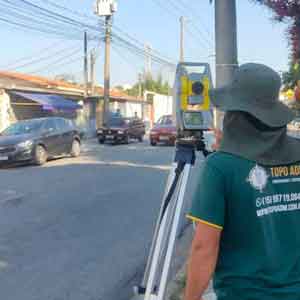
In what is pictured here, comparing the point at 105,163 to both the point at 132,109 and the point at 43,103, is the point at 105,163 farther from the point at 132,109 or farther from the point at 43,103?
the point at 132,109

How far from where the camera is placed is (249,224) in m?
1.86

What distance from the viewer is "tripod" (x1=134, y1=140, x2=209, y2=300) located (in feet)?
8.30

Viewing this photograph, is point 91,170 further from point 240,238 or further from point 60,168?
point 240,238

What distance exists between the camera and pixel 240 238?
1.87 metres

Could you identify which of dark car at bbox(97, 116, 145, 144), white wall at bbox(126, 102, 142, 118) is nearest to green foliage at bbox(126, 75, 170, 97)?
white wall at bbox(126, 102, 142, 118)

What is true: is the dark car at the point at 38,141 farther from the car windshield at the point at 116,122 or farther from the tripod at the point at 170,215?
the tripod at the point at 170,215

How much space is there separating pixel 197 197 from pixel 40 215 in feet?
22.1

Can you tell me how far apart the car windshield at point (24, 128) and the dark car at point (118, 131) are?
33.6ft

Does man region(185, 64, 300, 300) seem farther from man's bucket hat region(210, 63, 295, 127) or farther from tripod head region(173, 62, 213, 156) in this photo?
tripod head region(173, 62, 213, 156)

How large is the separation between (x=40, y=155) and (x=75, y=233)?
9239 millimetres

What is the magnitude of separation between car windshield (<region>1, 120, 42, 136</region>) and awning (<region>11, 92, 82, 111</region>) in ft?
37.3

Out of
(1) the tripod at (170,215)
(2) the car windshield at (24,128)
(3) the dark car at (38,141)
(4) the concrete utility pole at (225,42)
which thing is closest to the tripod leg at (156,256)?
(1) the tripod at (170,215)

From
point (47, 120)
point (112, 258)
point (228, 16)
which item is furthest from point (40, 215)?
point (47, 120)

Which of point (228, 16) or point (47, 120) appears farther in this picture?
point (47, 120)
